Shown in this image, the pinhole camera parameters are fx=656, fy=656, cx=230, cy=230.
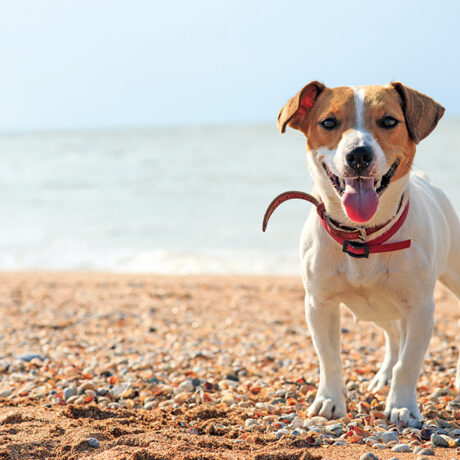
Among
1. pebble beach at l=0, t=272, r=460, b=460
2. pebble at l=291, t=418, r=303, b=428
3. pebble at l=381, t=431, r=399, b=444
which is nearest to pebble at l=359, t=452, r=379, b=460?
pebble beach at l=0, t=272, r=460, b=460

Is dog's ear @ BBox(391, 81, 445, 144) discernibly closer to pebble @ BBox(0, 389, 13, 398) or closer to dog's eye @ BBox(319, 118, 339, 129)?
dog's eye @ BBox(319, 118, 339, 129)

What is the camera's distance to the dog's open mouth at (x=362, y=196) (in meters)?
3.31

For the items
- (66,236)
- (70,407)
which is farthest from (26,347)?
(66,236)

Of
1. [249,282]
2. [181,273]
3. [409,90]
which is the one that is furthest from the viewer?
[181,273]

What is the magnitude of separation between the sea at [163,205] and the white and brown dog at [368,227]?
2.53 feet

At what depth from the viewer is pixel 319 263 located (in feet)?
12.1

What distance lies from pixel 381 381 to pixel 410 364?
1.02 meters

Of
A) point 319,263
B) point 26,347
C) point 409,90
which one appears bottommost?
point 26,347

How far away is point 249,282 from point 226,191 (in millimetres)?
10243

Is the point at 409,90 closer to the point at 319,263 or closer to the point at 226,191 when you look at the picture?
the point at 319,263

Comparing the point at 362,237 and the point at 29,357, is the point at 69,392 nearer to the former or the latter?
the point at 29,357

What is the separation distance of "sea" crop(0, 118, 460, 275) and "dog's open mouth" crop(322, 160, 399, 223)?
1.00 metres

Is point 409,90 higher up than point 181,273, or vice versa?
point 409,90

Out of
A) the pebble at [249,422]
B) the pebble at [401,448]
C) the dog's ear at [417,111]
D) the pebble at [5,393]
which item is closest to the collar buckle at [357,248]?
the dog's ear at [417,111]
